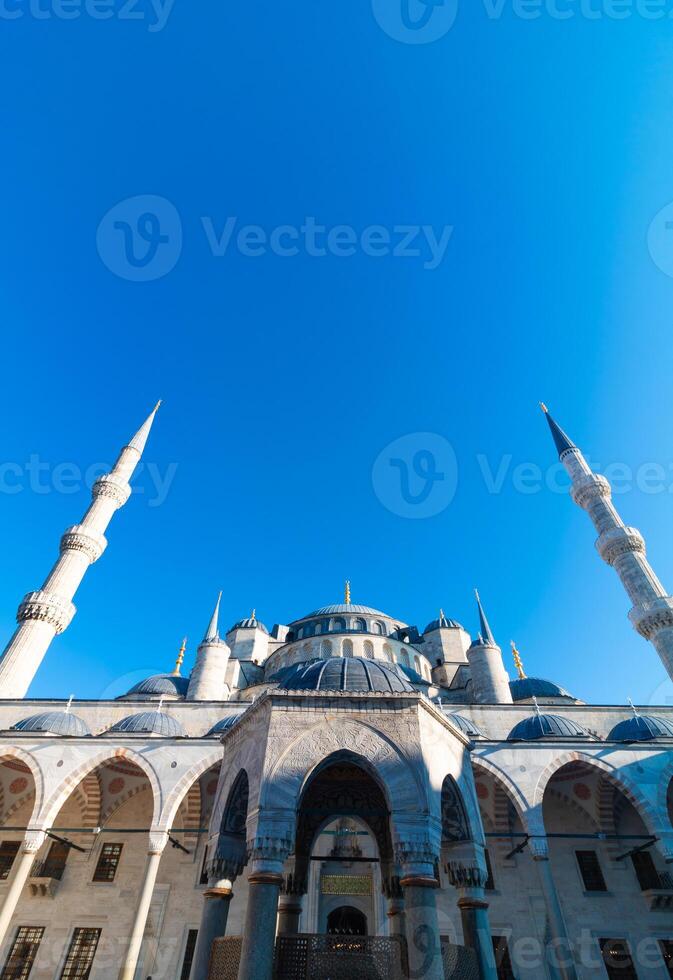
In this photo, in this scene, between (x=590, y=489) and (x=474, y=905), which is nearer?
(x=474, y=905)

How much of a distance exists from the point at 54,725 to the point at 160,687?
719 cm

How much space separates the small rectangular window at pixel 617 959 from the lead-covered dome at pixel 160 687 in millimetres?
16184

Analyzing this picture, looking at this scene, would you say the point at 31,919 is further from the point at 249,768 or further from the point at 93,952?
the point at 249,768

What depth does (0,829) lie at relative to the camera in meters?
14.5

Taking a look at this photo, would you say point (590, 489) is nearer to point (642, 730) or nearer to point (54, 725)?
point (642, 730)

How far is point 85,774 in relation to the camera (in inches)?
537

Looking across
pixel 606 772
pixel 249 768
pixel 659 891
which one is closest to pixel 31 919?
pixel 249 768

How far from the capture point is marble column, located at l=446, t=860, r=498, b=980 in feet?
20.7

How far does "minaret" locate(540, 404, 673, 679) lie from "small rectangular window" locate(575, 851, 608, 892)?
6.59m

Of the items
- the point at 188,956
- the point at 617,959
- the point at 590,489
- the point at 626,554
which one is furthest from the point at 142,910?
the point at 590,489

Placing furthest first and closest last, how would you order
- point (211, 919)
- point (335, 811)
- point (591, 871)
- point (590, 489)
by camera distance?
1. point (590, 489)
2. point (591, 871)
3. point (335, 811)
4. point (211, 919)

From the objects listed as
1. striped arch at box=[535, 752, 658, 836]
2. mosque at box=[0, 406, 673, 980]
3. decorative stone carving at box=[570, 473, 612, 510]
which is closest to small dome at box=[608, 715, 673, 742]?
mosque at box=[0, 406, 673, 980]

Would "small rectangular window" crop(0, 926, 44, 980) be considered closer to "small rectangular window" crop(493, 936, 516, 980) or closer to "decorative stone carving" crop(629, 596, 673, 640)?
"small rectangular window" crop(493, 936, 516, 980)

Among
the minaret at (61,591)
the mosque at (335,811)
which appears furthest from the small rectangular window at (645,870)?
the minaret at (61,591)
